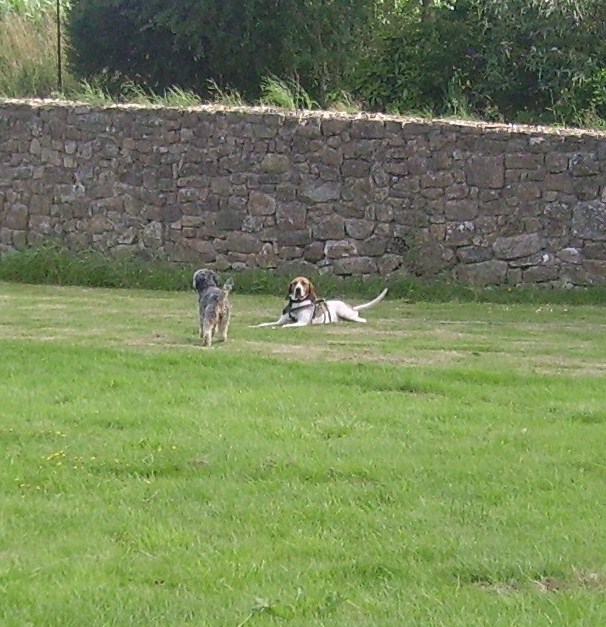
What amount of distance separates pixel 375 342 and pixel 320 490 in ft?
18.4

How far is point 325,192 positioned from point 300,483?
36.4 ft

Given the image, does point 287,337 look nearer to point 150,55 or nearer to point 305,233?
point 305,233

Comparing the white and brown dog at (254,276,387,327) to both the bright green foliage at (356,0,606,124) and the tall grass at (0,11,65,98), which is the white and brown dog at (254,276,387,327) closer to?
the bright green foliage at (356,0,606,124)

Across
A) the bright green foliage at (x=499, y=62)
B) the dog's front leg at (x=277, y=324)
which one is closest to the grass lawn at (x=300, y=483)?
the dog's front leg at (x=277, y=324)

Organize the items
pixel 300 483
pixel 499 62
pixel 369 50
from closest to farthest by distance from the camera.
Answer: pixel 300 483 < pixel 499 62 < pixel 369 50

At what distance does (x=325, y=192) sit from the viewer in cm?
1773

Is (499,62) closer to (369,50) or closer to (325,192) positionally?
(369,50)

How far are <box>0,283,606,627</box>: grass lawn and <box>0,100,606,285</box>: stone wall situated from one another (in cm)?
541

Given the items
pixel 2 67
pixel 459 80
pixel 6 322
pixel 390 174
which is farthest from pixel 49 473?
pixel 2 67

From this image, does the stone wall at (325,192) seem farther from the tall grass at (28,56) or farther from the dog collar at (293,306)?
the tall grass at (28,56)

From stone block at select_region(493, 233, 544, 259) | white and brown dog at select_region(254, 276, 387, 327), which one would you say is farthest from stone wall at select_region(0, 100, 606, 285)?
white and brown dog at select_region(254, 276, 387, 327)

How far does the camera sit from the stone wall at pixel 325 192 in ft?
56.0

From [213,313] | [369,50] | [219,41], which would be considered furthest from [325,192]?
[369,50]

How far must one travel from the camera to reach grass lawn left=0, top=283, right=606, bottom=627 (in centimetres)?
526
